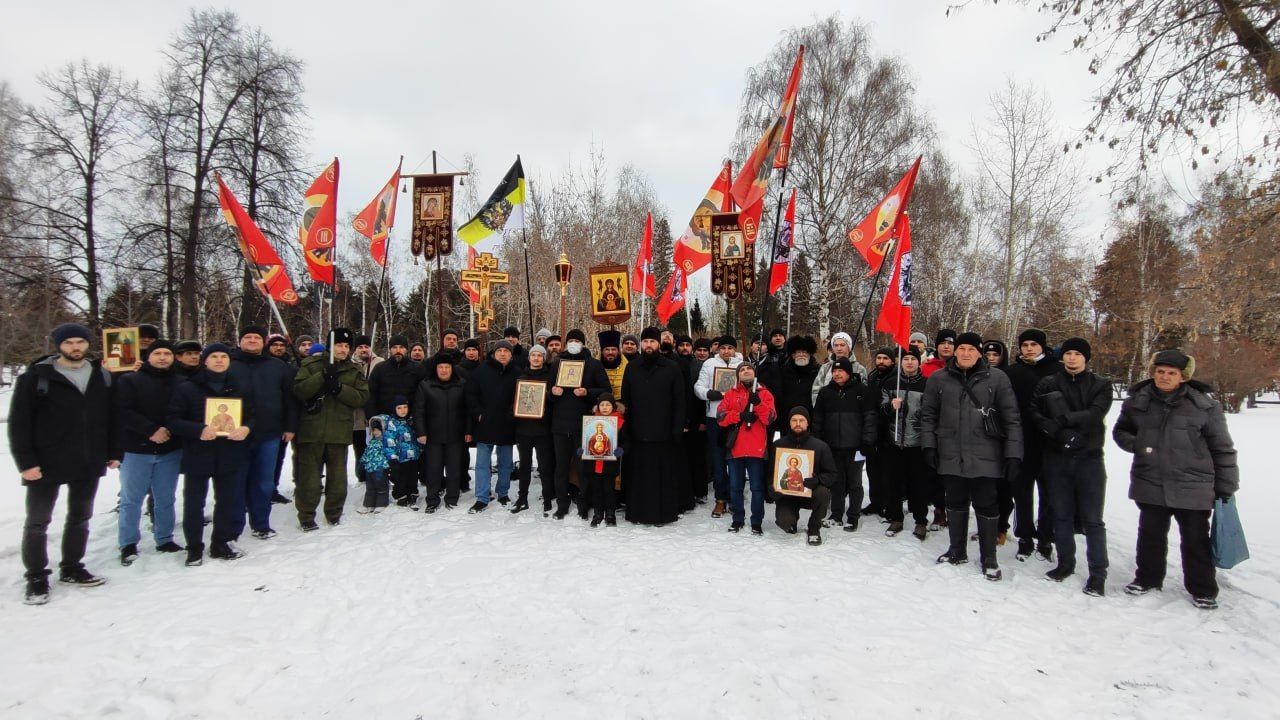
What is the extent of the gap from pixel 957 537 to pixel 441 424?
19.4 feet

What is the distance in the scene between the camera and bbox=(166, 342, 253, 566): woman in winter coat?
5.13 metres

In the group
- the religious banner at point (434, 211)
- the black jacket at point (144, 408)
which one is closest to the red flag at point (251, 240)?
the religious banner at point (434, 211)

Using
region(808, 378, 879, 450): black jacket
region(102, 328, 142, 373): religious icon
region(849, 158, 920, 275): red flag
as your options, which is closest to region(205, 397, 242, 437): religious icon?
region(102, 328, 142, 373): religious icon

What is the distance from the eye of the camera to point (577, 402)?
22.5ft

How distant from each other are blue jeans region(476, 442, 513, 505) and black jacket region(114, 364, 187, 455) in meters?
3.03

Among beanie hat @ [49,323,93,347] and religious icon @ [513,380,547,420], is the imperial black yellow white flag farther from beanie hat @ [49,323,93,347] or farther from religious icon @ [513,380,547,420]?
beanie hat @ [49,323,93,347]

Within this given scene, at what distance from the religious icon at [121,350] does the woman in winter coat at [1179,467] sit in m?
9.89

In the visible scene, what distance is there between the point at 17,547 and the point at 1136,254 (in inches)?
1396

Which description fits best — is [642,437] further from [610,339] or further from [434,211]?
[434,211]

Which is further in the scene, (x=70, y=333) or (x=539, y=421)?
(x=539, y=421)

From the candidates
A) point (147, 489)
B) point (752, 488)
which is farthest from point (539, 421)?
point (147, 489)

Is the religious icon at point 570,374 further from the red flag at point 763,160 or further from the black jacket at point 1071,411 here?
the black jacket at point 1071,411

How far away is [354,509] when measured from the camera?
7055mm

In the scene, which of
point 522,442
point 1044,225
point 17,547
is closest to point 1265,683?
point 522,442
